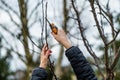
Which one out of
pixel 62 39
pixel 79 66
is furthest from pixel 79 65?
pixel 62 39

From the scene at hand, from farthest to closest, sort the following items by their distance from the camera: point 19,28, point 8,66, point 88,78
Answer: point 8,66 → point 19,28 → point 88,78

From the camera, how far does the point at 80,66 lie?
2791mm

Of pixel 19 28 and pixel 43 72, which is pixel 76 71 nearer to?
pixel 43 72

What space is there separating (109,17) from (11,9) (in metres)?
7.35

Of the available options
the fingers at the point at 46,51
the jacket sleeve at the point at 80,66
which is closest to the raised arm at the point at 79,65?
the jacket sleeve at the point at 80,66

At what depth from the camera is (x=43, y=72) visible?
115 inches

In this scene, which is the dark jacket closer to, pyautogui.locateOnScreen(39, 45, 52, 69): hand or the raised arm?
the raised arm

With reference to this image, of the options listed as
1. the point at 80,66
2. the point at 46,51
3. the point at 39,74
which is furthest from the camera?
the point at 46,51

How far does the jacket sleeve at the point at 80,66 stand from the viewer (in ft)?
9.10

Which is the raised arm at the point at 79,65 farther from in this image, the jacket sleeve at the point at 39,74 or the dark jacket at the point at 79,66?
the jacket sleeve at the point at 39,74

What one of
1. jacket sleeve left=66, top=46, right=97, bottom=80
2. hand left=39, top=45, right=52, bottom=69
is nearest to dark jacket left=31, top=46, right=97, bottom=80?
jacket sleeve left=66, top=46, right=97, bottom=80

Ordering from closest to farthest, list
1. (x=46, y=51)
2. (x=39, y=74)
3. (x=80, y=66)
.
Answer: (x=80, y=66), (x=39, y=74), (x=46, y=51)

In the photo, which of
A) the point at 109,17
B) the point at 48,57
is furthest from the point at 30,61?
the point at 48,57

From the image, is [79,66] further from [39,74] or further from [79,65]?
[39,74]
